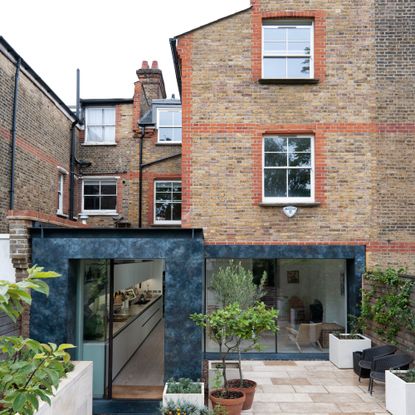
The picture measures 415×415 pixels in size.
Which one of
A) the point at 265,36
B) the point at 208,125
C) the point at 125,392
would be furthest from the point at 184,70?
the point at 125,392

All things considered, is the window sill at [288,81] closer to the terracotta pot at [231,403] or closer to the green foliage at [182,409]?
the terracotta pot at [231,403]

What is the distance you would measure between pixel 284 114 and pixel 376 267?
464 cm

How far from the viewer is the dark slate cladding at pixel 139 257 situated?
25.7 feet

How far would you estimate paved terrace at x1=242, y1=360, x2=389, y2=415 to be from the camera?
7.49m

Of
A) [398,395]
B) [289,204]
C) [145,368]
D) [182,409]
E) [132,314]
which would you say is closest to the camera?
[182,409]

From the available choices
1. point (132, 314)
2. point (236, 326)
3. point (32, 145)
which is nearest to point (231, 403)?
point (236, 326)

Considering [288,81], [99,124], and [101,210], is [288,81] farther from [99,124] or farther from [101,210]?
[101,210]

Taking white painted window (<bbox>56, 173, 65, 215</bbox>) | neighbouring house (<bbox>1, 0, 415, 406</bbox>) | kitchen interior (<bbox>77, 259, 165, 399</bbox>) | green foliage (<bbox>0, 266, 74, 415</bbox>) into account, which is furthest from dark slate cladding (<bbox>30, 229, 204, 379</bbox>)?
white painted window (<bbox>56, 173, 65, 215</bbox>)

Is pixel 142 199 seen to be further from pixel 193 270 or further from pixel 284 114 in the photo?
pixel 193 270

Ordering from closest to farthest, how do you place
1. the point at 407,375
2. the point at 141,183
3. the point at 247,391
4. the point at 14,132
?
the point at 407,375, the point at 247,391, the point at 14,132, the point at 141,183

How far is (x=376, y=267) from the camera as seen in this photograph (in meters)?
10.5

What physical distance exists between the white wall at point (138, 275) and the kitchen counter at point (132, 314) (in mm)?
697

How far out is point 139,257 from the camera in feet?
26.5

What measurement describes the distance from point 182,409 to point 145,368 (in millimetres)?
4182
